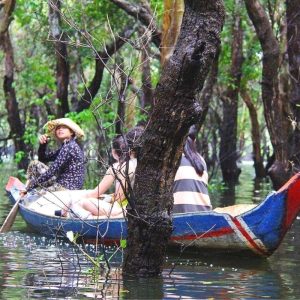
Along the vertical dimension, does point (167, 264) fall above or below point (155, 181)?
below

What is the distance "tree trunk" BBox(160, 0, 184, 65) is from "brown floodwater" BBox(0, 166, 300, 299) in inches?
198

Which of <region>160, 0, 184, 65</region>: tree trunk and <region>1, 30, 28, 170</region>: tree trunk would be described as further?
<region>1, 30, 28, 170</region>: tree trunk

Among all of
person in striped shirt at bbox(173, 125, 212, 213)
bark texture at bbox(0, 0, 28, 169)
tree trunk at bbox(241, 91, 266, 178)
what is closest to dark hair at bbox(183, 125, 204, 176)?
person in striped shirt at bbox(173, 125, 212, 213)

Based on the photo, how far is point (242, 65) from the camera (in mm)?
21266

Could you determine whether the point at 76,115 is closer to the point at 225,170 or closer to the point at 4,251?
the point at 225,170

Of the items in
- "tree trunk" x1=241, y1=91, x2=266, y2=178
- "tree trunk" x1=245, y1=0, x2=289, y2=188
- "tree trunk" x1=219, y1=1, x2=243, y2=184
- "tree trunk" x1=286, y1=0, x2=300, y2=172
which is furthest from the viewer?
"tree trunk" x1=241, y1=91, x2=266, y2=178

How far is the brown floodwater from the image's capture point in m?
6.36

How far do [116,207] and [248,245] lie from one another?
1.97 metres

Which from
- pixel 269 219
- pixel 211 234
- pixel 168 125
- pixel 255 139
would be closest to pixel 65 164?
pixel 211 234

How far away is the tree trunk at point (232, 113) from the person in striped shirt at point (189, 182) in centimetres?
1168

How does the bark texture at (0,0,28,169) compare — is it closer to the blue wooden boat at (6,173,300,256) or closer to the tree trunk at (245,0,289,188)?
the tree trunk at (245,0,289,188)

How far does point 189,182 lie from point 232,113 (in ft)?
46.7

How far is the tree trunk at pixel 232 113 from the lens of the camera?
2081 centimetres

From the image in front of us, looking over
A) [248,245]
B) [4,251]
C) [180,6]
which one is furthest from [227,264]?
[180,6]
